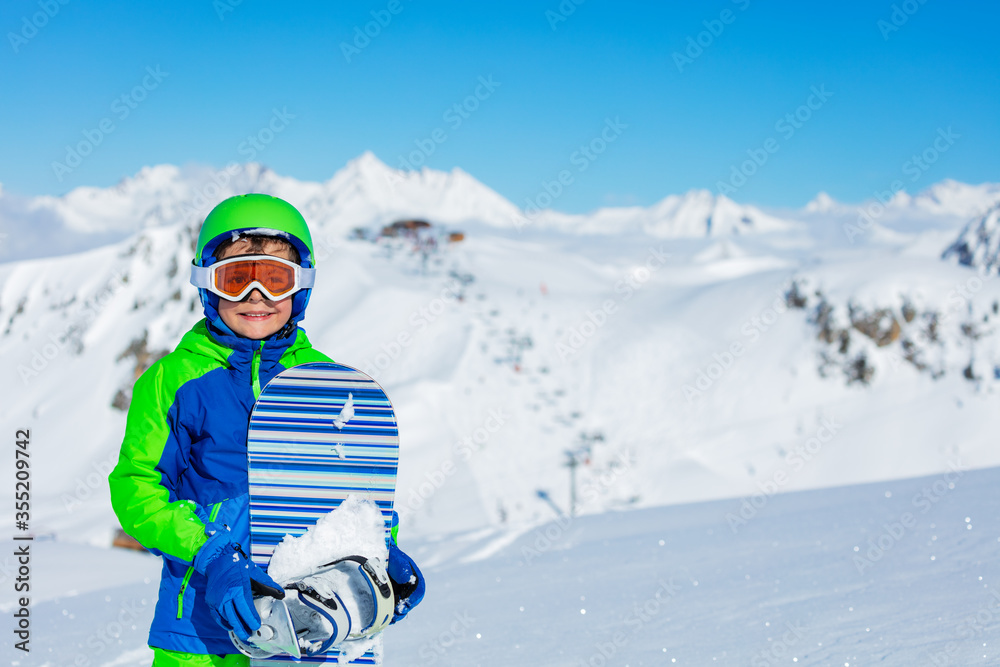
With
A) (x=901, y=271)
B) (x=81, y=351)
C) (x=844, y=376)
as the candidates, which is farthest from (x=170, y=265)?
(x=901, y=271)

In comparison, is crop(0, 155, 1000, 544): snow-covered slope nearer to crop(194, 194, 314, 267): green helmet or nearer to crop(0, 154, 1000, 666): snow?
crop(0, 154, 1000, 666): snow

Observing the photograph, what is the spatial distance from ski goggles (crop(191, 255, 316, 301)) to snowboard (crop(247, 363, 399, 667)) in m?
0.30

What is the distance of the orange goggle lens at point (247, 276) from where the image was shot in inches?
84.0

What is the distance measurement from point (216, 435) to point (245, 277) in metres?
0.49

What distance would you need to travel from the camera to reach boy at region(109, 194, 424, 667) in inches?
73.6

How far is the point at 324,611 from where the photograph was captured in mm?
1794

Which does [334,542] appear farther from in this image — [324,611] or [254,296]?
[254,296]

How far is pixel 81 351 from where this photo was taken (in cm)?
4062

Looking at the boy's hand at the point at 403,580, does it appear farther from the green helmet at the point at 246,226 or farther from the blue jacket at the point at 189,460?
the green helmet at the point at 246,226

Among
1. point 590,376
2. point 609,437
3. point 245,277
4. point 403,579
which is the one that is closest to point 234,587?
point 403,579

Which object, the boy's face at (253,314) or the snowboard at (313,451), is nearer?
the snowboard at (313,451)

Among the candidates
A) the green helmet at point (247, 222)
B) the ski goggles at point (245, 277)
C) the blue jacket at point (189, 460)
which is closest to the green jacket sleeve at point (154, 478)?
the blue jacket at point (189, 460)

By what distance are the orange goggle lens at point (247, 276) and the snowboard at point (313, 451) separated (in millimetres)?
307

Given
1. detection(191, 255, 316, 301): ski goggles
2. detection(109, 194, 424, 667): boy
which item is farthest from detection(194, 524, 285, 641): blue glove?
detection(191, 255, 316, 301): ski goggles
